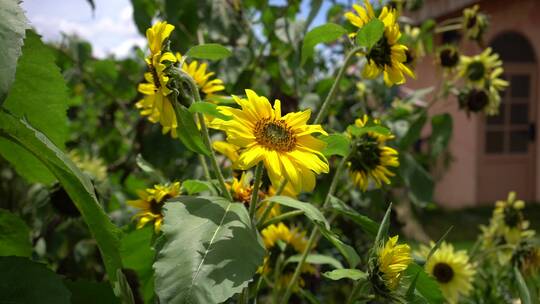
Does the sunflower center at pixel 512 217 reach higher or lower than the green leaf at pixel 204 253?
lower

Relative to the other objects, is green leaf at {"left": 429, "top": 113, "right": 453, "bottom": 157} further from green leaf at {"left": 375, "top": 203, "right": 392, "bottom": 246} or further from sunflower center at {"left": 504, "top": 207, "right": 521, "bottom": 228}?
green leaf at {"left": 375, "top": 203, "right": 392, "bottom": 246}

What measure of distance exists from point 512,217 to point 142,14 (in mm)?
939

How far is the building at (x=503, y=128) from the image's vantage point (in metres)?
5.58

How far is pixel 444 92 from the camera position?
4.81 ft

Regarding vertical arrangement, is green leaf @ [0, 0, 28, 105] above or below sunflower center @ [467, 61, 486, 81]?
above

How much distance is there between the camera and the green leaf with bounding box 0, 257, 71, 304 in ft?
1.59

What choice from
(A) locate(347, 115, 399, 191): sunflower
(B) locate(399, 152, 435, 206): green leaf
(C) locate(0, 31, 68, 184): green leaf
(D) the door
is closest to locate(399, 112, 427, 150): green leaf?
(B) locate(399, 152, 435, 206): green leaf

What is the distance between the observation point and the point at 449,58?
1.47m

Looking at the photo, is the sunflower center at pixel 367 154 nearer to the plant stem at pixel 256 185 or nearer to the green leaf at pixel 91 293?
the plant stem at pixel 256 185

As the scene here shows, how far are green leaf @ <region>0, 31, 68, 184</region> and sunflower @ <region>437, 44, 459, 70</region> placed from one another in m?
1.05

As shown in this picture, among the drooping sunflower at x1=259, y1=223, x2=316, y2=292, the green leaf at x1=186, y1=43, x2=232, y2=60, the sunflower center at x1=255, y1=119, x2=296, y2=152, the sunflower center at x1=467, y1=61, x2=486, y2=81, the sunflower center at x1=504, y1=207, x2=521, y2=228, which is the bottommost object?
the sunflower center at x1=504, y1=207, x2=521, y2=228

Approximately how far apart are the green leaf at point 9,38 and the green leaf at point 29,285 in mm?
175

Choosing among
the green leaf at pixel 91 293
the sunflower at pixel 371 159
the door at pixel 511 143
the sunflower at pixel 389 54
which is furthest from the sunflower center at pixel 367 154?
the door at pixel 511 143

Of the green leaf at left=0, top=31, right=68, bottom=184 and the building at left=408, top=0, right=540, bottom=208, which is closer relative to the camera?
the green leaf at left=0, top=31, right=68, bottom=184
